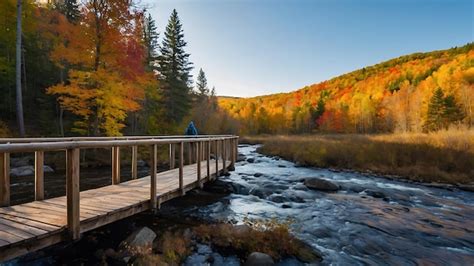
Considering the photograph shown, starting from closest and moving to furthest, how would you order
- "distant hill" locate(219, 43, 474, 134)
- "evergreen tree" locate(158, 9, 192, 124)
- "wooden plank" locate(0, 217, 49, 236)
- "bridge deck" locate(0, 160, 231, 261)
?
1. "bridge deck" locate(0, 160, 231, 261)
2. "wooden plank" locate(0, 217, 49, 236)
3. "evergreen tree" locate(158, 9, 192, 124)
4. "distant hill" locate(219, 43, 474, 134)

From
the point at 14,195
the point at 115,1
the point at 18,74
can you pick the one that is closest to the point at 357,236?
the point at 14,195

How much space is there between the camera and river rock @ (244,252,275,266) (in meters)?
5.38

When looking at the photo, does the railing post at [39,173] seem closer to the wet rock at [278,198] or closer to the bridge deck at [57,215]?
the bridge deck at [57,215]

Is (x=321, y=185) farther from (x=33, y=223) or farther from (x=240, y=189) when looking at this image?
(x=33, y=223)

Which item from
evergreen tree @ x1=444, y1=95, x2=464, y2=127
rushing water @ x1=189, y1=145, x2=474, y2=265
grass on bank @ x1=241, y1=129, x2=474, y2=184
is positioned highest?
evergreen tree @ x1=444, y1=95, x2=464, y2=127

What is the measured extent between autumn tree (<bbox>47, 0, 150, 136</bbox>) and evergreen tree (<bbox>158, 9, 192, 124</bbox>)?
14.6 metres

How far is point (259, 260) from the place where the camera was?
544 cm

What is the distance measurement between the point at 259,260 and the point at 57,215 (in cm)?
375

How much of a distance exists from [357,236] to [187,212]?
17.0 ft

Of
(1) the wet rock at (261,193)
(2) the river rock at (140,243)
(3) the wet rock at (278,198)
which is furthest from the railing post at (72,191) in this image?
(1) the wet rock at (261,193)

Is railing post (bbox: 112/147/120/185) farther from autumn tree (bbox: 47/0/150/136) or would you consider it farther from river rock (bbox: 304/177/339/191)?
river rock (bbox: 304/177/339/191)

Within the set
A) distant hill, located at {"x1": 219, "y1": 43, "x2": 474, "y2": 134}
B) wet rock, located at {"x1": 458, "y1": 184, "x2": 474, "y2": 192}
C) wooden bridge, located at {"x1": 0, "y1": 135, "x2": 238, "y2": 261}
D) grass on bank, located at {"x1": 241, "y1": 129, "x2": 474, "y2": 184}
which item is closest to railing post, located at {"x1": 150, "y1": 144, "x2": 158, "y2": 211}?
wooden bridge, located at {"x1": 0, "y1": 135, "x2": 238, "y2": 261}

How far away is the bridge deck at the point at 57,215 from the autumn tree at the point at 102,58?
901cm

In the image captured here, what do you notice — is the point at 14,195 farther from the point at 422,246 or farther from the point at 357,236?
the point at 422,246
